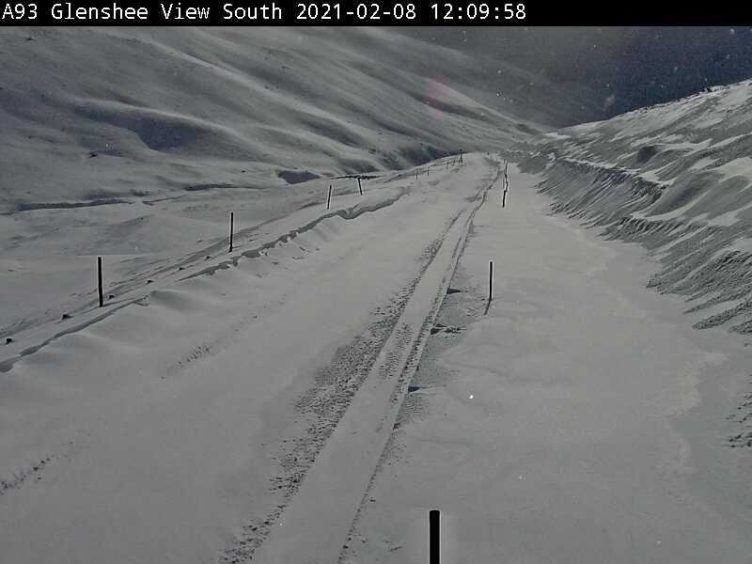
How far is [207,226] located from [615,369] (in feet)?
85.9

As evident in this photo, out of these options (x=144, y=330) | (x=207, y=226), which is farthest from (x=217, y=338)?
(x=207, y=226)

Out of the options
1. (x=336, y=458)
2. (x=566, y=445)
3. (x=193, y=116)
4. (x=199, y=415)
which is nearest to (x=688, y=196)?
(x=566, y=445)

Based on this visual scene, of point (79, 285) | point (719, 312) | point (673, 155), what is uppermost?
point (673, 155)

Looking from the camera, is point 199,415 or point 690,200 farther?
point 690,200

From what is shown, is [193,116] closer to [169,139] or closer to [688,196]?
[169,139]

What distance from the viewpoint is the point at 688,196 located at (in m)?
21.6

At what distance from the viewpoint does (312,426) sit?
880 cm

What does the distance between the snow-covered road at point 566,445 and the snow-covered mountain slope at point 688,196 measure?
1011mm

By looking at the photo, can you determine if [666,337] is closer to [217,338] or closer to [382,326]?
[382,326]

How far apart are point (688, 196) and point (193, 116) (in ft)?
223

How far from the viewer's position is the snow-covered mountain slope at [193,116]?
198 ft

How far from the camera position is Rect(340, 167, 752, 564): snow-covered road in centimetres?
654

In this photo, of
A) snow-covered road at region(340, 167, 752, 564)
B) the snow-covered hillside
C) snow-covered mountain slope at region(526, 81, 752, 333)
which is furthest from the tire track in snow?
the snow-covered hillside

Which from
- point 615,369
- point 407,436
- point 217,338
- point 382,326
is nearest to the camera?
point 407,436
